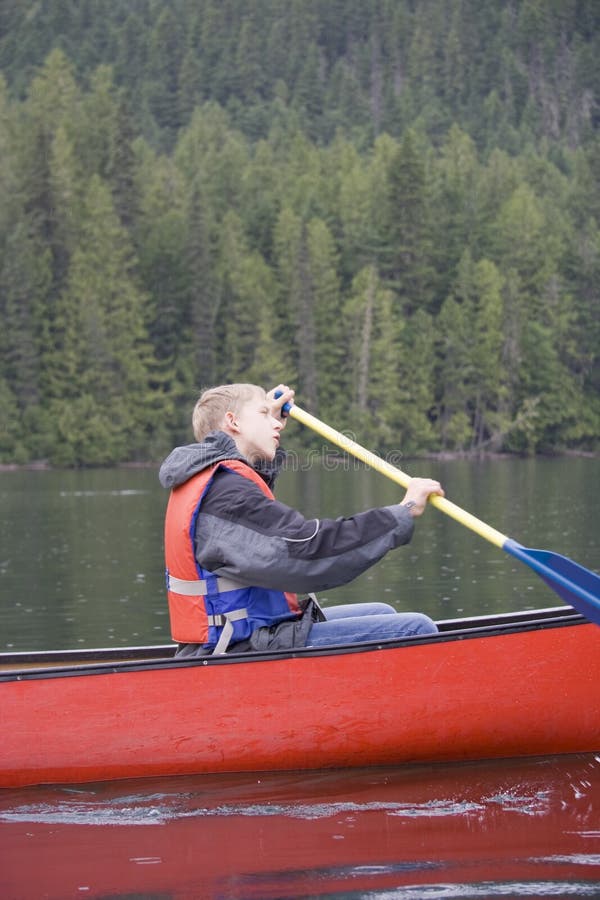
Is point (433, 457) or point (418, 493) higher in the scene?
point (418, 493)

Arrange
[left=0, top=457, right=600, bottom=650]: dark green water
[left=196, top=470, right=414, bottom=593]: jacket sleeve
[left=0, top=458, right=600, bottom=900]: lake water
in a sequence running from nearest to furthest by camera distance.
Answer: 1. [left=0, top=458, right=600, bottom=900]: lake water
2. [left=196, top=470, right=414, bottom=593]: jacket sleeve
3. [left=0, top=457, right=600, bottom=650]: dark green water

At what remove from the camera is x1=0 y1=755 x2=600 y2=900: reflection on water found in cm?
441

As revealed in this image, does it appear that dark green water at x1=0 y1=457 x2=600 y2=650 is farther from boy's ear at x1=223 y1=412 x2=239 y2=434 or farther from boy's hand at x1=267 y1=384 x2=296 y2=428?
boy's ear at x1=223 y1=412 x2=239 y2=434

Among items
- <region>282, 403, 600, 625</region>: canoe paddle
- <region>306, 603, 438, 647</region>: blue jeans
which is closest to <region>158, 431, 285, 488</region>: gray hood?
<region>282, 403, 600, 625</region>: canoe paddle

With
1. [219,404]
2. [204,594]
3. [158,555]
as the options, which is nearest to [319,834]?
[204,594]

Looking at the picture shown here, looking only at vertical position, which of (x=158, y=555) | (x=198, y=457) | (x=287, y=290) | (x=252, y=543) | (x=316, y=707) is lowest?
(x=158, y=555)

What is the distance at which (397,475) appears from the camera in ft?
18.8

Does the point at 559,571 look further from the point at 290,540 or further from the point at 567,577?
the point at 290,540

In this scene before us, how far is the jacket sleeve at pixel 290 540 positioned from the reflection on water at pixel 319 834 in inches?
35.7

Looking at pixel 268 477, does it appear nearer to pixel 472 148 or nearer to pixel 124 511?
pixel 124 511

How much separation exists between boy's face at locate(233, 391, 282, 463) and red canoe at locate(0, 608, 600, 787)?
0.88m

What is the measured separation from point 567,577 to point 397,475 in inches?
32.6

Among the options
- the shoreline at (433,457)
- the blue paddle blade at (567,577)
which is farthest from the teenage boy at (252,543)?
the shoreline at (433,457)

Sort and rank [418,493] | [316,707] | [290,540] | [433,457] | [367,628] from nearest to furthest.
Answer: [290,540], [418,493], [316,707], [367,628], [433,457]
